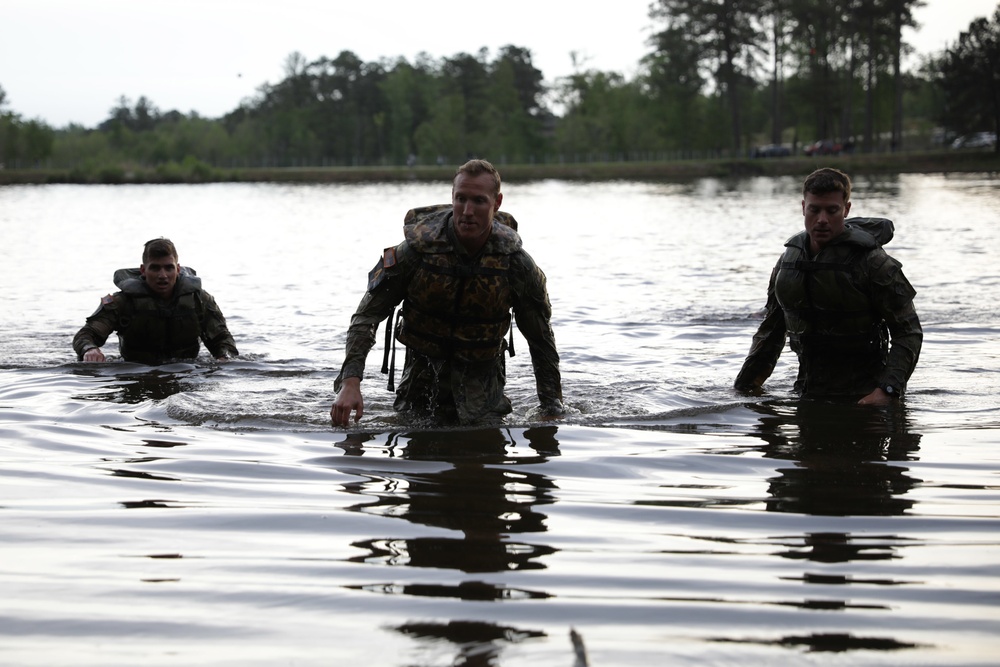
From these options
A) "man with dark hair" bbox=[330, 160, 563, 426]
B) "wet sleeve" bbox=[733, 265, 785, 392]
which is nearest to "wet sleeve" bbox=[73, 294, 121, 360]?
"man with dark hair" bbox=[330, 160, 563, 426]

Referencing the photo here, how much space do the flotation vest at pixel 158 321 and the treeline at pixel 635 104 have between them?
82661mm

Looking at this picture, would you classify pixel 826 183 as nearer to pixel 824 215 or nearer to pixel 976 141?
pixel 824 215

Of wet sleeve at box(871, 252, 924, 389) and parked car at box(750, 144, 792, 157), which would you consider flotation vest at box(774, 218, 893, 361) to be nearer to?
wet sleeve at box(871, 252, 924, 389)

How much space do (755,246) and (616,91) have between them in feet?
301

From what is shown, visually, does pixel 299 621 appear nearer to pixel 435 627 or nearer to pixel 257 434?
pixel 435 627

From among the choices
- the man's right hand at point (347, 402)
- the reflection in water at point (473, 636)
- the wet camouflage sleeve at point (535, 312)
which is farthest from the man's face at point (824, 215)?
the reflection in water at point (473, 636)

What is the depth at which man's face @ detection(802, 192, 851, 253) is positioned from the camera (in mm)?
7973

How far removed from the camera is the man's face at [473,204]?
698 centimetres

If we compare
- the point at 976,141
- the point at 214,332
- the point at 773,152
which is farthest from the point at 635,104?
the point at 214,332

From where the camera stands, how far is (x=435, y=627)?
409 cm

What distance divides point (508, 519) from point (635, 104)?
113322mm

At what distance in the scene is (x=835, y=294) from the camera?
8164 mm

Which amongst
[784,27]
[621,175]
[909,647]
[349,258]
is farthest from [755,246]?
[784,27]

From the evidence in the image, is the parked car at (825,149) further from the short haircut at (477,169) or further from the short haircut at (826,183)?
the short haircut at (477,169)
